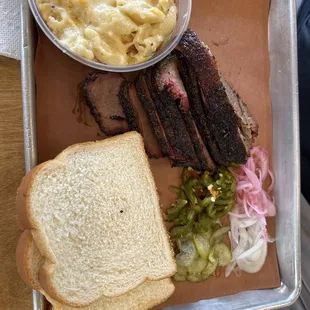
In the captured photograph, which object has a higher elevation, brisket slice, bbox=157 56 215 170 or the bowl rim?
the bowl rim

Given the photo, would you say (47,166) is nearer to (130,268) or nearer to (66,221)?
(66,221)

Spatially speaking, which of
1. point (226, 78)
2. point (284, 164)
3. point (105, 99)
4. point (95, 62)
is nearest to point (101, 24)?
point (95, 62)

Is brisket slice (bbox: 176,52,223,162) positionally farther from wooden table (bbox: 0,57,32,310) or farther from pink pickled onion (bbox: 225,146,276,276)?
wooden table (bbox: 0,57,32,310)

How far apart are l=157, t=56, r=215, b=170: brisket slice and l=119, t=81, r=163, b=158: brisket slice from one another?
0.41 ft

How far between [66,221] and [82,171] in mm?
204

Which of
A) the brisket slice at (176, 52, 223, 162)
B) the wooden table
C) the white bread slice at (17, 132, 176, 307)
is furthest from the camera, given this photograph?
the brisket slice at (176, 52, 223, 162)

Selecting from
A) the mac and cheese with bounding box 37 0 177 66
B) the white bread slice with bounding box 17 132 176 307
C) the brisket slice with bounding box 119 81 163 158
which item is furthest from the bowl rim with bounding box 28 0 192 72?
the white bread slice with bounding box 17 132 176 307

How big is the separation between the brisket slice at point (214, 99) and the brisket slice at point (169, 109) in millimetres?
95

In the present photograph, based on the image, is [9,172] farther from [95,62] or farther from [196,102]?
[196,102]

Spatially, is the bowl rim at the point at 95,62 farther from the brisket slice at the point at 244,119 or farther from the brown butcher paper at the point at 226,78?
the brisket slice at the point at 244,119

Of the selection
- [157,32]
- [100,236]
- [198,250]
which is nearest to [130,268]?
[100,236]

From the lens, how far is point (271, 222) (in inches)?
89.0

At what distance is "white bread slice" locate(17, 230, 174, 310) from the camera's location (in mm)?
1773

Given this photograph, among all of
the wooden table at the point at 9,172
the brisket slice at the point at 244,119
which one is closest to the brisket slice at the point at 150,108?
the brisket slice at the point at 244,119
